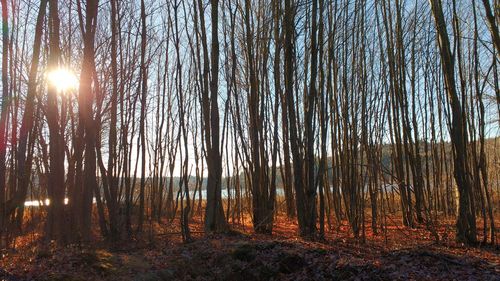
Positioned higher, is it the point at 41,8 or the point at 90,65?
the point at 41,8

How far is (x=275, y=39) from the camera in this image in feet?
29.1

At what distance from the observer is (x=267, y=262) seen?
545 centimetres

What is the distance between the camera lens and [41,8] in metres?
7.12

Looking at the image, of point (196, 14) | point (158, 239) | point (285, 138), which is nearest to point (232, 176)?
point (285, 138)

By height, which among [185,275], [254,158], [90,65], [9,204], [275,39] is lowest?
[185,275]

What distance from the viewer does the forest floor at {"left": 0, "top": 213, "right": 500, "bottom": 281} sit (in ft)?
15.5

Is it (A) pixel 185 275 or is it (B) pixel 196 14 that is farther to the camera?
(B) pixel 196 14

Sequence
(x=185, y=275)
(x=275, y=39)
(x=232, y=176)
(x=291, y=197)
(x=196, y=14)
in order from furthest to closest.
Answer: (x=232, y=176) < (x=291, y=197) < (x=275, y=39) < (x=196, y=14) < (x=185, y=275)

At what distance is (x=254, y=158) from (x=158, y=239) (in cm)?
241

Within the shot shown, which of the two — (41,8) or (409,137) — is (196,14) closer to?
(41,8)

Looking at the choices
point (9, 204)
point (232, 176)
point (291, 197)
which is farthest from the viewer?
point (232, 176)

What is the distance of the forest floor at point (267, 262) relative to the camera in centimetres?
472

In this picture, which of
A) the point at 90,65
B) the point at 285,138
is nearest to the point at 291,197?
the point at 285,138

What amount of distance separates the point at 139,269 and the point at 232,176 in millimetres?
8894
